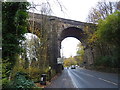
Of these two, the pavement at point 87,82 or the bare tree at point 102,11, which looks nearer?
the pavement at point 87,82

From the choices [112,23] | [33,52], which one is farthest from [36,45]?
[112,23]

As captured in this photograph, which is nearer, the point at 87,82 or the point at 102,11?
the point at 87,82

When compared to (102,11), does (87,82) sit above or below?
below

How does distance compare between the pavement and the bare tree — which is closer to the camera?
the pavement

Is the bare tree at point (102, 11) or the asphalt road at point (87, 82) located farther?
the bare tree at point (102, 11)

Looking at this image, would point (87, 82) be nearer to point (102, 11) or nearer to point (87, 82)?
point (87, 82)

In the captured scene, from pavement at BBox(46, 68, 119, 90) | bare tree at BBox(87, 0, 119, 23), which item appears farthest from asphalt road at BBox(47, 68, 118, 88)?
bare tree at BBox(87, 0, 119, 23)

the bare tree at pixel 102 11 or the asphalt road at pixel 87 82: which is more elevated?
the bare tree at pixel 102 11

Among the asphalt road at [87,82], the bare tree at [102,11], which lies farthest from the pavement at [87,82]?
the bare tree at [102,11]

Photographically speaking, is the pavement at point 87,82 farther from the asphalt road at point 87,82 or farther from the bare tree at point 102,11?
the bare tree at point 102,11

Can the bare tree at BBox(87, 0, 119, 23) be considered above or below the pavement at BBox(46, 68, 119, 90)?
above

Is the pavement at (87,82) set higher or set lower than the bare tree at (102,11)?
lower

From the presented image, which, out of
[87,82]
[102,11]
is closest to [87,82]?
[87,82]

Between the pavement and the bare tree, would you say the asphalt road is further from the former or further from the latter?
the bare tree
